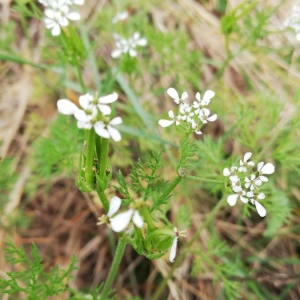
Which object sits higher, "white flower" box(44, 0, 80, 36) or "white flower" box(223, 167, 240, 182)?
"white flower" box(223, 167, 240, 182)

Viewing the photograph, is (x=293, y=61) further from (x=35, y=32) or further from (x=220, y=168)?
(x=35, y=32)

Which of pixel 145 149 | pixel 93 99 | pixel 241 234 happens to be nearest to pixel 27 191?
pixel 145 149

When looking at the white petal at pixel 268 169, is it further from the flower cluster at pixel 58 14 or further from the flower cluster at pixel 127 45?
the flower cluster at pixel 127 45

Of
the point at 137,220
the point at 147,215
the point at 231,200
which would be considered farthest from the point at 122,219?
the point at 231,200

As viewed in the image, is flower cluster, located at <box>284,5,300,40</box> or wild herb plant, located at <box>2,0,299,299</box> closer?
wild herb plant, located at <box>2,0,299,299</box>

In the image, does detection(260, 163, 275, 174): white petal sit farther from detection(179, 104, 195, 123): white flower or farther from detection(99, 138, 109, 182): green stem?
detection(99, 138, 109, 182): green stem

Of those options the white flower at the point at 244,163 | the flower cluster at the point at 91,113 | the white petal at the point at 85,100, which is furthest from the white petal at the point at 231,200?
the white petal at the point at 85,100

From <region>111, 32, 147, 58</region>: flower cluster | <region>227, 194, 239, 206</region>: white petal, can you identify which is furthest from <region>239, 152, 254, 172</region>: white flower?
<region>111, 32, 147, 58</region>: flower cluster
